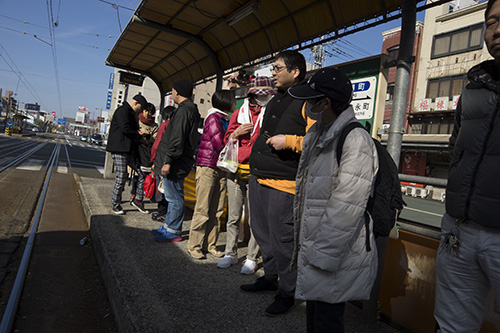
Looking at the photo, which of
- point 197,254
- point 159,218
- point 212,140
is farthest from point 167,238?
point 212,140

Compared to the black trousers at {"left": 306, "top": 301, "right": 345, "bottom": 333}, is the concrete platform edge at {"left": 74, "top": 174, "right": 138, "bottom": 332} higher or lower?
lower

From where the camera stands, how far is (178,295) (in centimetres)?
262

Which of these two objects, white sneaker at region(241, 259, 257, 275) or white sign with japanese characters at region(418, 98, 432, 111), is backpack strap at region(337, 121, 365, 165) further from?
white sign with japanese characters at region(418, 98, 432, 111)

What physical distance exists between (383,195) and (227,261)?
6.75ft

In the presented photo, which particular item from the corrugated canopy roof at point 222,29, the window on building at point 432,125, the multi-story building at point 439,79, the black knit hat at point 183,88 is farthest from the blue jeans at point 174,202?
the window on building at point 432,125

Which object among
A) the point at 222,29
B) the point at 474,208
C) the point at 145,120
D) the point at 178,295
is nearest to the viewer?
the point at 474,208

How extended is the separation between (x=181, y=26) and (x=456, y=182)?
5814 millimetres

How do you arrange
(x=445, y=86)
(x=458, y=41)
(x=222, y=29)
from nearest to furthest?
(x=222, y=29) → (x=458, y=41) → (x=445, y=86)

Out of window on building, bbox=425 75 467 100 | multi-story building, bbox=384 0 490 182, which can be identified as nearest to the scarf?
multi-story building, bbox=384 0 490 182

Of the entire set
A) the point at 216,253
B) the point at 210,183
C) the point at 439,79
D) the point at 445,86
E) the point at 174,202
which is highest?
the point at 439,79

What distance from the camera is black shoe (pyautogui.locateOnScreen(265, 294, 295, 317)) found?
2.44 m

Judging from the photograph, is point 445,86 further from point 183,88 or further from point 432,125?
point 183,88

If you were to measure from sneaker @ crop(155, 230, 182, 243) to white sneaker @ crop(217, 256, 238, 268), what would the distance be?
3.01ft

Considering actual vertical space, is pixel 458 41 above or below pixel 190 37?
above
